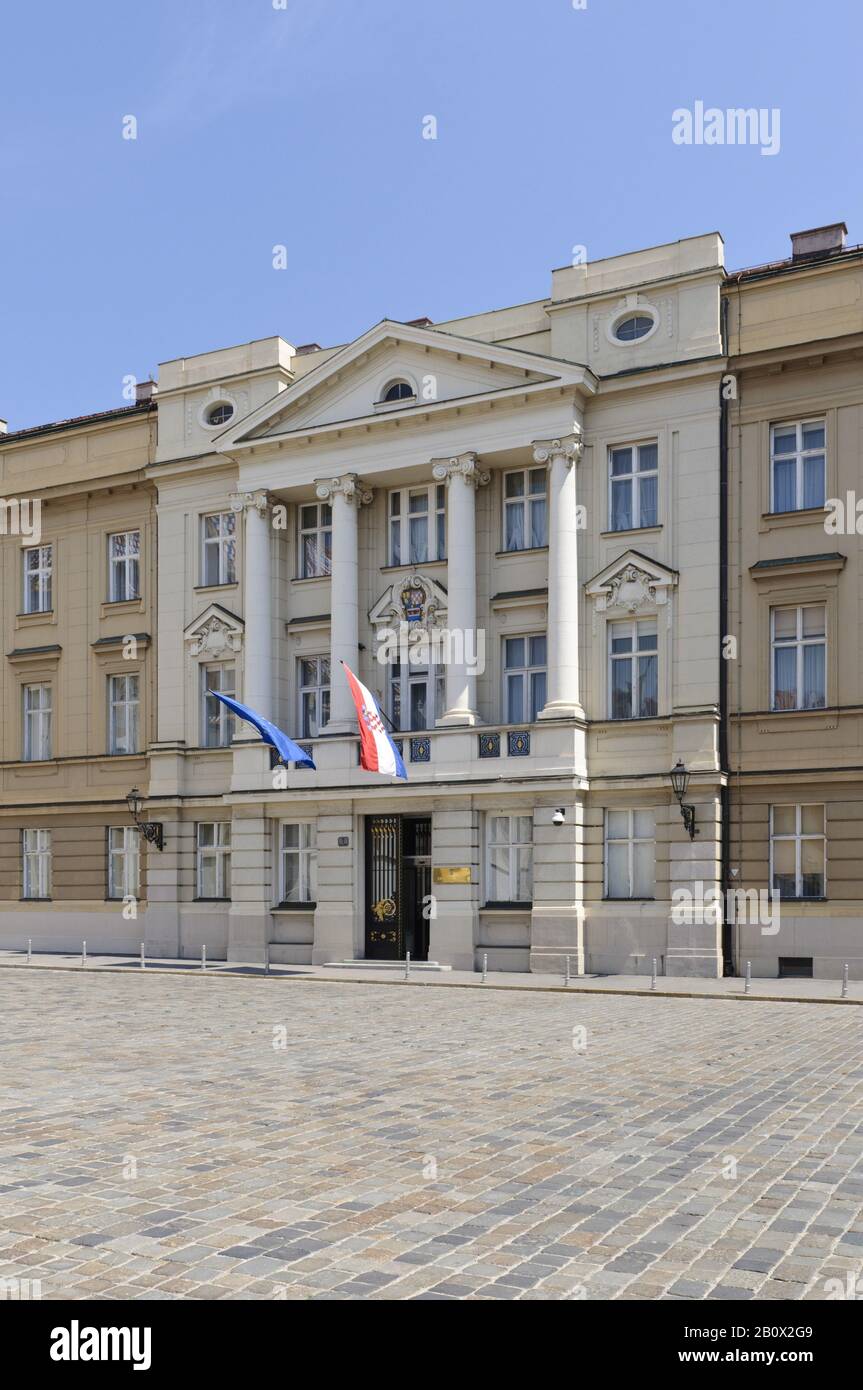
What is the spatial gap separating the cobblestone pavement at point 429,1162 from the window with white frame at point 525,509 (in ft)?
54.6

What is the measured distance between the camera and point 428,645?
33.9 metres

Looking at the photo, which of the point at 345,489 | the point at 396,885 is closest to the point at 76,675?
the point at 345,489

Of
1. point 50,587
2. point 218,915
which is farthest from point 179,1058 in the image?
point 50,587

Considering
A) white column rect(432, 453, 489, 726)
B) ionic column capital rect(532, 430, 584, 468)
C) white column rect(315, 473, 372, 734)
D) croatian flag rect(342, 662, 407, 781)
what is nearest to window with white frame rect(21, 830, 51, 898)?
white column rect(315, 473, 372, 734)

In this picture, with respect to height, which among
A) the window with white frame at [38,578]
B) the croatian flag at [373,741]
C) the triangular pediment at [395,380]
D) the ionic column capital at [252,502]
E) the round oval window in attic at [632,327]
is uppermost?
the round oval window in attic at [632,327]

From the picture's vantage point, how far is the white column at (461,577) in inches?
1281

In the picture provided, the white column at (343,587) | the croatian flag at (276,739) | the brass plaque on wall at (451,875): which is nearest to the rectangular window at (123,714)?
the white column at (343,587)

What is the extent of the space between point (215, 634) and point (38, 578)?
7.93 meters

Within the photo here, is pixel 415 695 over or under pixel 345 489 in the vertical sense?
under

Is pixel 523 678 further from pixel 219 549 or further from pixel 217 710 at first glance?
pixel 219 549

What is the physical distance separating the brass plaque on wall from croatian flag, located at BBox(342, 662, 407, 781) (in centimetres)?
340

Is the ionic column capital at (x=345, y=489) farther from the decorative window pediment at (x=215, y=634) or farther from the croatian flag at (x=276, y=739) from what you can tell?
the croatian flag at (x=276, y=739)

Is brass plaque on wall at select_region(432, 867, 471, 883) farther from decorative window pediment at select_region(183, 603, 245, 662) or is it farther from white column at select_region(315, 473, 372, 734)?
decorative window pediment at select_region(183, 603, 245, 662)
